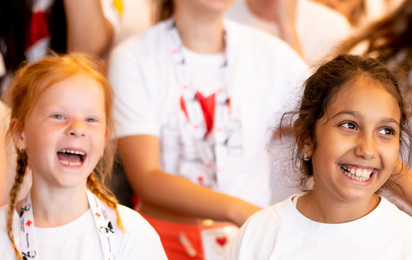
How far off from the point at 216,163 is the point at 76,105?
57 centimetres

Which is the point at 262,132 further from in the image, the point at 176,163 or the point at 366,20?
the point at 366,20

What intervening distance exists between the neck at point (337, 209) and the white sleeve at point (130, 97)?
65 centimetres

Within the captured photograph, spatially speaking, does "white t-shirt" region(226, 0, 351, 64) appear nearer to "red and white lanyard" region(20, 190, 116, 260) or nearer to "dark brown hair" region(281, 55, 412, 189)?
"dark brown hair" region(281, 55, 412, 189)

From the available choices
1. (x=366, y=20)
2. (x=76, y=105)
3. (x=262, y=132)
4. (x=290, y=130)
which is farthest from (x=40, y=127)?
(x=366, y=20)

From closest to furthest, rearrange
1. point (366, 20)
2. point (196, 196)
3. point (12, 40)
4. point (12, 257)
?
point (12, 257), point (196, 196), point (12, 40), point (366, 20)

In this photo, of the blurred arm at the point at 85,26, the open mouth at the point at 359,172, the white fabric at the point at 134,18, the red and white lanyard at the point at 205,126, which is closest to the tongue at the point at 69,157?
the red and white lanyard at the point at 205,126

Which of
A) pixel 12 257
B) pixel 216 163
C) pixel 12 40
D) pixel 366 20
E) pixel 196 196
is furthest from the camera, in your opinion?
pixel 366 20

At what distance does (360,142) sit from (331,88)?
0.51 ft

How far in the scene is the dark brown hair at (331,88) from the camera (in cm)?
Answer: 118

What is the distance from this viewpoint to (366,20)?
2.82m

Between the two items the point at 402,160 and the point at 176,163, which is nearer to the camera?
the point at 402,160

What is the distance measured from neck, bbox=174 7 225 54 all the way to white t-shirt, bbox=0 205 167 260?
742 millimetres

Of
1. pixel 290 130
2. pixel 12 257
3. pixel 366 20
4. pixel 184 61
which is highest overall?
pixel 366 20

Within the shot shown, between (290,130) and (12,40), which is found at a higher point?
(12,40)
